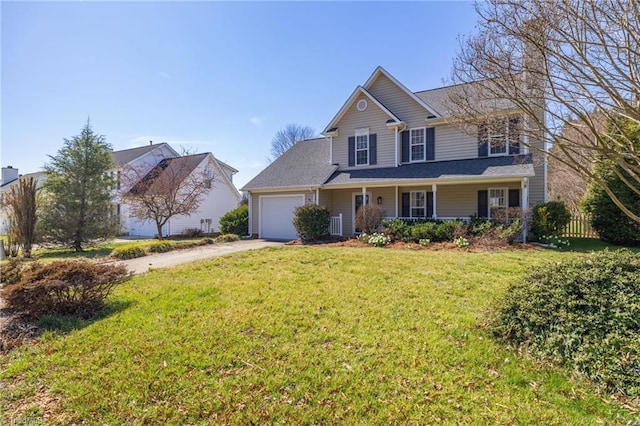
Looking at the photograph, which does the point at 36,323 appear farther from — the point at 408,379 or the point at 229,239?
the point at 229,239

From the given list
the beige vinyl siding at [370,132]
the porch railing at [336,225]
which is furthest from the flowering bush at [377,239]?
the beige vinyl siding at [370,132]

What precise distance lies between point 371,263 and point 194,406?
6.13 metres

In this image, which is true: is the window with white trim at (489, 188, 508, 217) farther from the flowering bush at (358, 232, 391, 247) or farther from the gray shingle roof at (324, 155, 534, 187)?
the flowering bush at (358, 232, 391, 247)

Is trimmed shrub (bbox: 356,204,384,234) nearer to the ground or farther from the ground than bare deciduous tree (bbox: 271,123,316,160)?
nearer to the ground

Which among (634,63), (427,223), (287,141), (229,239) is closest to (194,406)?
(634,63)

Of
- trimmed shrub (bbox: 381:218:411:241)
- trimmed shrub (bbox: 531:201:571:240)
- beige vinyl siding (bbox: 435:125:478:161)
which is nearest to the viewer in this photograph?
trimmed shrub (bbox: 531:201:571:240)

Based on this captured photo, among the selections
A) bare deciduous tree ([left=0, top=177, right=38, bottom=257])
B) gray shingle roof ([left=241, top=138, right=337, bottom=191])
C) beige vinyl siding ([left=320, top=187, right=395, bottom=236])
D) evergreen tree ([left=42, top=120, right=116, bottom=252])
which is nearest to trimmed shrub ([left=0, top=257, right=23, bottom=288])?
bare deciduous tree ([left=0, top=177, right=38, bottom=257])

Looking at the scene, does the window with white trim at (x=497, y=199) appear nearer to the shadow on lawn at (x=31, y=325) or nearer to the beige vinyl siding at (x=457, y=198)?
the beige vinyl siding at (x=457, y=198)

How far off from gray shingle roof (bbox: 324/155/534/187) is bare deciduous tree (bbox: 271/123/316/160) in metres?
33.0

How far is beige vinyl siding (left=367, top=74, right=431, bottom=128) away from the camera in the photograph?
15859 mm

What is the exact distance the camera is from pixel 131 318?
4.94 metres

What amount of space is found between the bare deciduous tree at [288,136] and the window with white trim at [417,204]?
3450cm

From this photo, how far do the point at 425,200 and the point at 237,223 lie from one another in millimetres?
10877

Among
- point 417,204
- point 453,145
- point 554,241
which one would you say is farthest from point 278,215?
point 554,241
